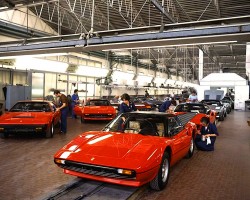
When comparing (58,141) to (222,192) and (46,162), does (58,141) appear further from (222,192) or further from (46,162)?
(222,192)

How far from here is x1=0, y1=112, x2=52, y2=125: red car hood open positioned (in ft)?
26.4

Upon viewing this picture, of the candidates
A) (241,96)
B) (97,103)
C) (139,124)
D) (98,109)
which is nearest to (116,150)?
(139,124)

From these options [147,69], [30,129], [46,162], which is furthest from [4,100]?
[147,69]

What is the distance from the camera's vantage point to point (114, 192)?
4066 millimetres

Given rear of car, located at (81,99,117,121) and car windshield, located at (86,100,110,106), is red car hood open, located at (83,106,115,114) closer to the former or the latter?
rear of car, located at (81,99,117,121)

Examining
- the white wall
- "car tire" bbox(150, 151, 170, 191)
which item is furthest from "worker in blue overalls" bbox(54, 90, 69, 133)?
the white wall

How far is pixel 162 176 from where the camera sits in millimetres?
4273

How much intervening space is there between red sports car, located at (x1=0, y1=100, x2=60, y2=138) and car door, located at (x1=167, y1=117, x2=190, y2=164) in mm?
4492

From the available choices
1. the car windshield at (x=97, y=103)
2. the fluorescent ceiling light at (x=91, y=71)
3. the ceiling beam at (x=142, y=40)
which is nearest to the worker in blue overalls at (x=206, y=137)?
the ceiling beam at (x=142, y=40)

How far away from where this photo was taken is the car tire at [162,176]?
4.13m

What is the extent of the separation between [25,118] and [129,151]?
530 centimetres

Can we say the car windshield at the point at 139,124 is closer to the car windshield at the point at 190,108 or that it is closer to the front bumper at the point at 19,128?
the front bumper at the point at 19,128

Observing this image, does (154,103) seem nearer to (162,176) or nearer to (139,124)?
(139,124)

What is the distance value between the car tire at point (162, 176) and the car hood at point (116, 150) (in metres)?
0.27
